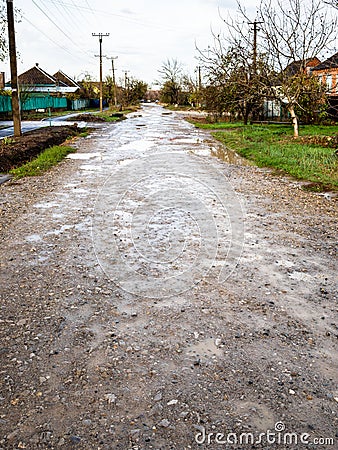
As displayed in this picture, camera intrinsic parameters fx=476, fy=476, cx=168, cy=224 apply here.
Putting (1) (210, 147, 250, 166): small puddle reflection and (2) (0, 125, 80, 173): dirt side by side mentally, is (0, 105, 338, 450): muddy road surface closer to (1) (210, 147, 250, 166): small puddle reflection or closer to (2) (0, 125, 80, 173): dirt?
(2) (0, 125, 80, 173): dirt

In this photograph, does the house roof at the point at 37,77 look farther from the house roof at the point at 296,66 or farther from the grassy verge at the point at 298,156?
the grassy verge at the point at 298,156

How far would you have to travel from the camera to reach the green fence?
37553 mm

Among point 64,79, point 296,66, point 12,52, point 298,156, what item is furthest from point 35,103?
point 298,156

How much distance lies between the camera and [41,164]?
14.0 metres

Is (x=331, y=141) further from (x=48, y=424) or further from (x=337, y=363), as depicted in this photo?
(x=48, y=424)

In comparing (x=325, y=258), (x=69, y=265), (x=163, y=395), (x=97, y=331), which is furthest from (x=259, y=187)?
(x=163, y=395)

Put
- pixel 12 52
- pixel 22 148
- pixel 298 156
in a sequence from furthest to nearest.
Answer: pixel 12 52, pixel 22 148, pixel 298 156

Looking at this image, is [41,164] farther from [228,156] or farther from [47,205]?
[228,156]

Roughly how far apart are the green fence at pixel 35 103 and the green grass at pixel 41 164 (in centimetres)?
1651

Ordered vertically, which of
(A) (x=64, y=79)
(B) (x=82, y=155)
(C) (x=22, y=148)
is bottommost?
(B) (x=82, y=155)

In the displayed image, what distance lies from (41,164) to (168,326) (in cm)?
1076

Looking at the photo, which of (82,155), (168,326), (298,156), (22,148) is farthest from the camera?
(82,155)

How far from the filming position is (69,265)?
5.80 metres

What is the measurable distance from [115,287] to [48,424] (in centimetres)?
223
